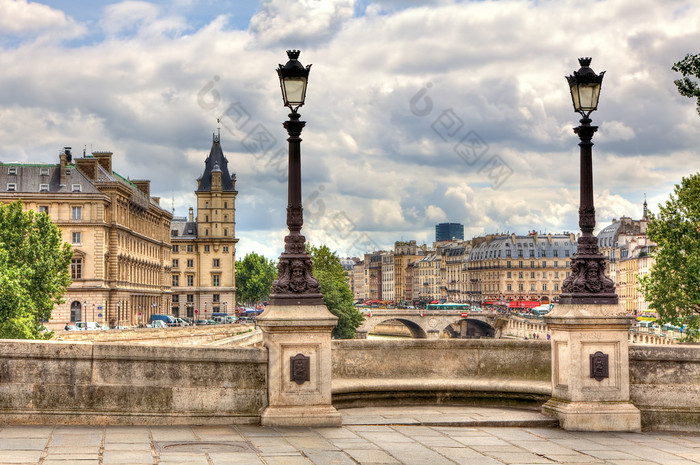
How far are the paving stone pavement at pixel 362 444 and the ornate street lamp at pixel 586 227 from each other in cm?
199

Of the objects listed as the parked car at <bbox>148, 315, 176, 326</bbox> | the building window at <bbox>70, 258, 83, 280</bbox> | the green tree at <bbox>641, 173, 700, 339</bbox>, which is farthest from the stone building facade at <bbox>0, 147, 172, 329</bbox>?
the green tree at <bbox>641, 173, 700, 339</bbox>

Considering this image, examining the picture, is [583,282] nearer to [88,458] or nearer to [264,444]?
[264,444]

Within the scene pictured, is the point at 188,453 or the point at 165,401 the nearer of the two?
the point at 188,453

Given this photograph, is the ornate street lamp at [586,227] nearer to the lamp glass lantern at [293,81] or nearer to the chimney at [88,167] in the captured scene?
the lamp glass lantern at [293,81]

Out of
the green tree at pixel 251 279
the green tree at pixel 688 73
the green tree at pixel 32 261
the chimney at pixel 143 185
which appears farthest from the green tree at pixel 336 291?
the green tree at pixel 688 73

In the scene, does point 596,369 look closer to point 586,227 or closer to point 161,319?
point 586,227

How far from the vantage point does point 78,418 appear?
44.9 ft

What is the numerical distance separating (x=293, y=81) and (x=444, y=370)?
5639mm

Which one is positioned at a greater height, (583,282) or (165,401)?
(583,282)

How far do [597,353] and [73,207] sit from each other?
92.1 metres

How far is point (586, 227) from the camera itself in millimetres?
15523

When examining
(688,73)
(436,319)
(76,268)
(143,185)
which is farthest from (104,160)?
(688,73)

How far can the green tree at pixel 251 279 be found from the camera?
192000 mm

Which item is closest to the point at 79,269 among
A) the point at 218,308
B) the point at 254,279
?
the point at 218,308
